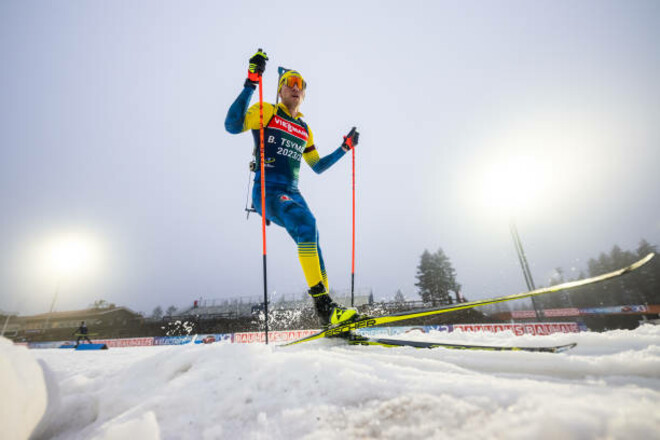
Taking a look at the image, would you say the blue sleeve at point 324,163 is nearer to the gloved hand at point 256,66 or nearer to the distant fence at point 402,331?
the gloved hand at point 256,66

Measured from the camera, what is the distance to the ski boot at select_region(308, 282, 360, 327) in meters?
2.37

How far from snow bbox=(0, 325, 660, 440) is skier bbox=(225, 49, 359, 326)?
48.1 inches

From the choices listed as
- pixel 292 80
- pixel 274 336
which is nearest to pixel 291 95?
pixel 292 80

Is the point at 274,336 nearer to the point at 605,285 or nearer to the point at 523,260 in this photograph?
the point at 523,260

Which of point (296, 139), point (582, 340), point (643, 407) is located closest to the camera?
point (643, 407)

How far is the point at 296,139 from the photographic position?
3.45 m

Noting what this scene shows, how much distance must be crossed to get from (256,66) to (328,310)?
282 cm

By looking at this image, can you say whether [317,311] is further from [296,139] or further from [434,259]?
[434,259]

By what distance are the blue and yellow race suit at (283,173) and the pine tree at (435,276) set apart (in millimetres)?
33836

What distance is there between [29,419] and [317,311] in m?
1.97

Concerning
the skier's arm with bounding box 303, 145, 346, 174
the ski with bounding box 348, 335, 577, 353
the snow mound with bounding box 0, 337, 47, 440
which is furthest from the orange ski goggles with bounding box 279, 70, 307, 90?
the snow mound with bounding box 0, 337, 47, 440

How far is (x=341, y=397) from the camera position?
1.02 metres

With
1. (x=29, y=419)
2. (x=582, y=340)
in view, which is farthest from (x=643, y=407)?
(x=29, y=419)

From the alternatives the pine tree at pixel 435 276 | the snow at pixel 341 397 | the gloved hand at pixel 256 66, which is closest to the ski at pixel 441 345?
the snow at pixel 341 397
